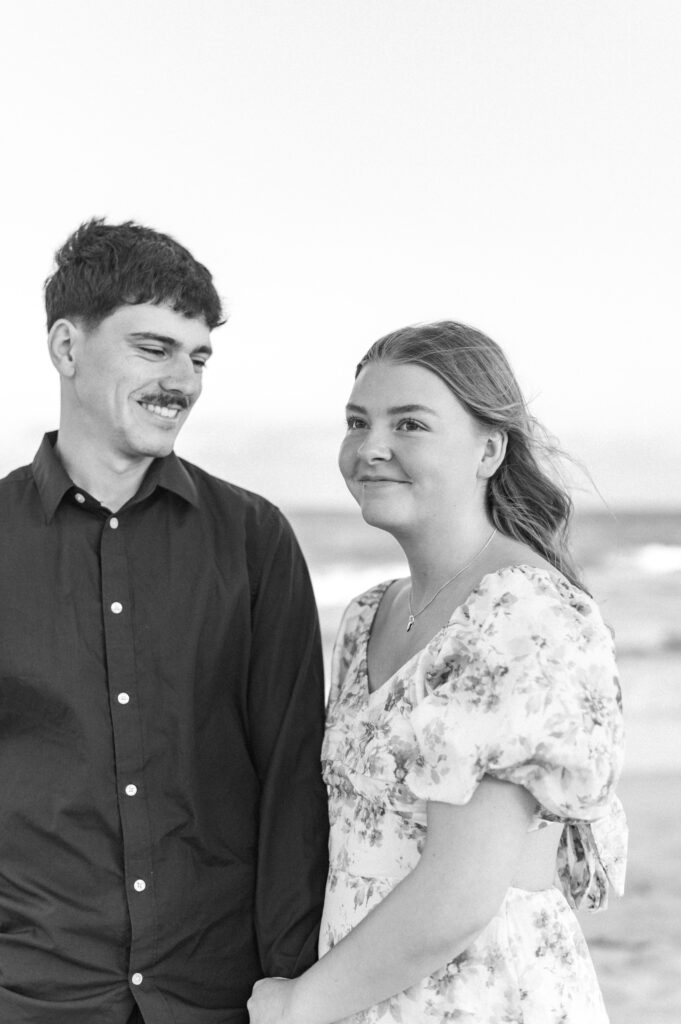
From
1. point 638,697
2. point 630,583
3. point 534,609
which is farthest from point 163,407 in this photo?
point 630,583

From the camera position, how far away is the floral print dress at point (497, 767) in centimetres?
149

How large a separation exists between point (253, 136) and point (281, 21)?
0.50 m

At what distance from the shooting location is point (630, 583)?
332 inches

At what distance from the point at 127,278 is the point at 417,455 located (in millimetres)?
568

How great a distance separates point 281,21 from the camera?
14.4ft

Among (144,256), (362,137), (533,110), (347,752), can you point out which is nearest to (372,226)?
(362,137)

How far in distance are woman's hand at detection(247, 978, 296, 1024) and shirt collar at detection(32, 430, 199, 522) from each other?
76 centimetres

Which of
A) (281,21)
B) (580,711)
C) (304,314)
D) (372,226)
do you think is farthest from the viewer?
(304,314)

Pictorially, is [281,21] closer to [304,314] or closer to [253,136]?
[253,136]

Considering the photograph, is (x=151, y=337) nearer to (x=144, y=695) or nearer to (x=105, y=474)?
(x=105, y=474)

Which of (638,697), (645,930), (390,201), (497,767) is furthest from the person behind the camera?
(638,697)

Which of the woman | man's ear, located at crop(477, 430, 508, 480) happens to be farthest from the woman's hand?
man's ear, located at crop(477, 430, 508, 480)

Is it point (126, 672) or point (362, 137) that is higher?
point (362, 137)

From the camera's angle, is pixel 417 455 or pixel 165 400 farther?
pixel 165 400
